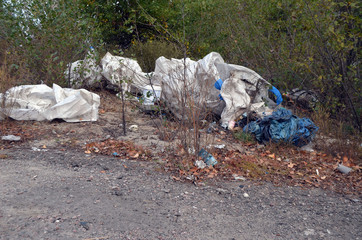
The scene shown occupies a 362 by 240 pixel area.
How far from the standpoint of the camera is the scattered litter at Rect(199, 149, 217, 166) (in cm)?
403

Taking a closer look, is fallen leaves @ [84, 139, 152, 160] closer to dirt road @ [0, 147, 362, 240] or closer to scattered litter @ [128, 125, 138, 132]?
dirt road @ [0, 147, 362, 240]

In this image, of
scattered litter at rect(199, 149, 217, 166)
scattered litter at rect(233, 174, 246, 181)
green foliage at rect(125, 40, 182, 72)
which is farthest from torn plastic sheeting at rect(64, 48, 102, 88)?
scattered litter at rect(233, 174, 246, 181)

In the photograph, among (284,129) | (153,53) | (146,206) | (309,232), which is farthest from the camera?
(153,53)

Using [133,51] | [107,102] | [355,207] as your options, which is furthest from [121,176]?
[133,51]

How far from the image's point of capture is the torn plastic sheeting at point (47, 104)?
5.28 metres

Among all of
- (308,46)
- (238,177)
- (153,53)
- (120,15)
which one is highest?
(120,15)

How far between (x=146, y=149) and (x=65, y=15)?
351 cm

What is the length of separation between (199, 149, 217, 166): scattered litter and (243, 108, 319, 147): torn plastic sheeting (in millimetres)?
1185

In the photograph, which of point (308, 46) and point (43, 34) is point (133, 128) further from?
point (308, 46)

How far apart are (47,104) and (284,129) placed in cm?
353

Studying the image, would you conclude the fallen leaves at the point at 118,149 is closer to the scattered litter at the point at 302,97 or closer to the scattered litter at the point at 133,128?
the scattered litter at the point at 133,128

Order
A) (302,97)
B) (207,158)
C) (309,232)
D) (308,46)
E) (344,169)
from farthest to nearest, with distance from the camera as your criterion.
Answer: (302,97) → (308,46) → (344,169) → (207,158) → (309,232)

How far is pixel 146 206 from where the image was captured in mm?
3039

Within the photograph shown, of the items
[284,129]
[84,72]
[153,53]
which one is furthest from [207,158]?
[153,53]
